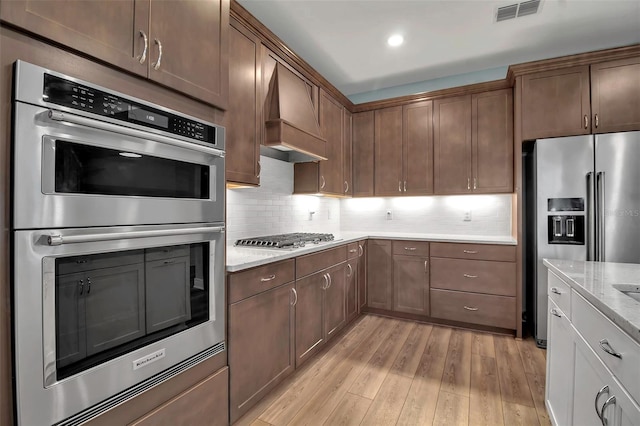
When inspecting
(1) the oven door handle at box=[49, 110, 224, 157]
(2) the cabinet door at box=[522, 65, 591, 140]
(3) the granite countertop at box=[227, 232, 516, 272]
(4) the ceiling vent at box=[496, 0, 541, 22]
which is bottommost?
(3) the granite countertop at box=[227, 232, 516, 272]

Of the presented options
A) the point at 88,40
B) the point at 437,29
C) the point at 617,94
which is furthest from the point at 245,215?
the point at 617,94

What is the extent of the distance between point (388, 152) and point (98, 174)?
330 centimetres

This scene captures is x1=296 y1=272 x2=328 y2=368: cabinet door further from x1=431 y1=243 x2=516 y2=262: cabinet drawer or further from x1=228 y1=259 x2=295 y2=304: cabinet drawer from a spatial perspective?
x1=431 y1=243 x2=516 y2=262: cabinet drawer

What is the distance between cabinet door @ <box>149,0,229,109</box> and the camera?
1.31 metres

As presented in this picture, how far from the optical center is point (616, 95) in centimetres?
273

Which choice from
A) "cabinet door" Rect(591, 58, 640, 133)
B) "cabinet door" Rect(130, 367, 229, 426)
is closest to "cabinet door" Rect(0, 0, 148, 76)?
"cabinet door" Rect(130, 367, 229, 426)

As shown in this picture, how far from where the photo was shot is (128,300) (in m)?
1.22

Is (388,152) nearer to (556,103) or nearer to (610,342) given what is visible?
(556,103)

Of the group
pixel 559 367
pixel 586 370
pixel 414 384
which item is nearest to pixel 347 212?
pixel 414 384

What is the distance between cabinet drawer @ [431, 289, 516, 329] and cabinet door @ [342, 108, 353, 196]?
1570 millimetres

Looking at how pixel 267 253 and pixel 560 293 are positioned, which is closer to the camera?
pixel 560 293

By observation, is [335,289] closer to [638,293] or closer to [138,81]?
[638,293]

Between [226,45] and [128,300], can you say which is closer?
[128,300]

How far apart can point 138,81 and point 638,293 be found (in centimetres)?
222
